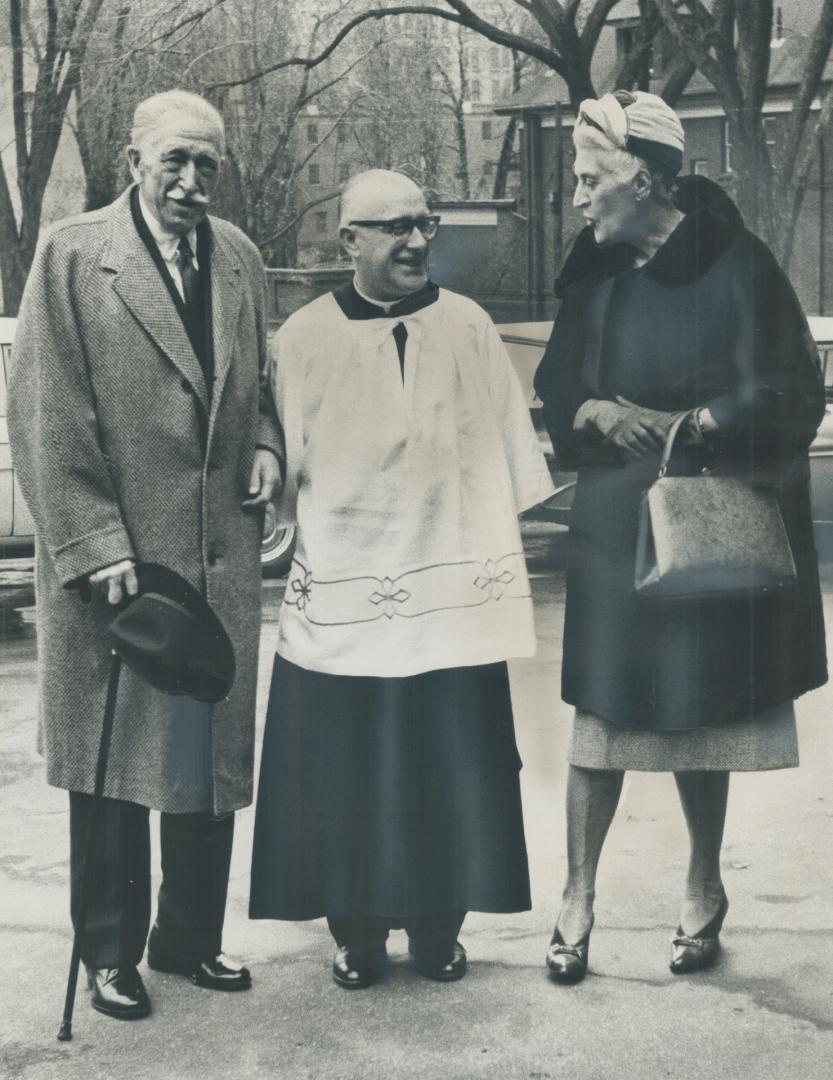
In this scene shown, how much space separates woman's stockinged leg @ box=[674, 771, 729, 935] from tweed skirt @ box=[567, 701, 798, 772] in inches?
2.8

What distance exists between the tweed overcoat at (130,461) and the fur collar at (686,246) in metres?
0.69

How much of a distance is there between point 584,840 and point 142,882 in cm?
92

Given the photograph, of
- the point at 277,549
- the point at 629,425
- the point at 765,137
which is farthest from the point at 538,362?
the point at 277,549

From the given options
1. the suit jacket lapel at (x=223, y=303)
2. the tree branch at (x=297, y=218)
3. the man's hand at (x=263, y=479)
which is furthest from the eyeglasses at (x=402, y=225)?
the tree branch at (x=297, y=218)

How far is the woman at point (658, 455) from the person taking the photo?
10.0 ft

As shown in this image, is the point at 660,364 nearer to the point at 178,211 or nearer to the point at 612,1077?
the point at 178,211

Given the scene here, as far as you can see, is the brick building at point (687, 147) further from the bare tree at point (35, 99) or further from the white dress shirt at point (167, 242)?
the bare tree at point (35, 99)

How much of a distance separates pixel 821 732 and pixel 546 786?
932 mm

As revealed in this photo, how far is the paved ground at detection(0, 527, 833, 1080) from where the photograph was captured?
2814mm

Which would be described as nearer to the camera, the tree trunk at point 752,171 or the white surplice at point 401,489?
the white surplice at point 401,489

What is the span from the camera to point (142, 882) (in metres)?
3.12

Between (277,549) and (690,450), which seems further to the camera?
(277,549)

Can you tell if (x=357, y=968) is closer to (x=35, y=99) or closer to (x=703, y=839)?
(x=703, y=839)

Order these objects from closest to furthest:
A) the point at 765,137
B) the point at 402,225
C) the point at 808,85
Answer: the point at 402,225, the point at 765,137, the point at 808,85
